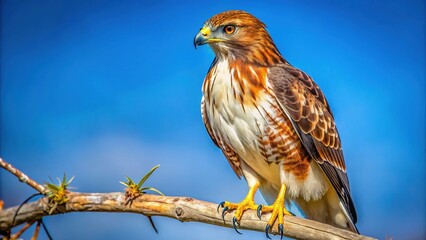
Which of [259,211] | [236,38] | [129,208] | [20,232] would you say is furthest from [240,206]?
[20,232]

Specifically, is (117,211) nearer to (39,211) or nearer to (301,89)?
(39,211)

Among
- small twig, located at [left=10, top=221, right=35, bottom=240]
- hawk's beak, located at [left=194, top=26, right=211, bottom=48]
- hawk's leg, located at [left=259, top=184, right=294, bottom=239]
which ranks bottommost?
small twig, located at [left=10, top=221, right=35, bottom=240]

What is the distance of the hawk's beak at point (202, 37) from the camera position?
373 centimetres

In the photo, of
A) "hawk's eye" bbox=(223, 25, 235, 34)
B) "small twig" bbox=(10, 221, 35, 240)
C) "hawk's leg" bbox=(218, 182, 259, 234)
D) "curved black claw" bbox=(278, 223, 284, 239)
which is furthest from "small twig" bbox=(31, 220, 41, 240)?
"hawk's eye" bbox=(223, 25, 235, 34)

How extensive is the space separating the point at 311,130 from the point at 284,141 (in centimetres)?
25

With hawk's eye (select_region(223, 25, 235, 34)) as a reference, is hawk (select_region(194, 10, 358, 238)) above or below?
below

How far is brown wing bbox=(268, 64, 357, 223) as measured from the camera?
3.61 meters

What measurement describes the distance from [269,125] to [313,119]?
42 cm

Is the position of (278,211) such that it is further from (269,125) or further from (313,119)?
(313,119)

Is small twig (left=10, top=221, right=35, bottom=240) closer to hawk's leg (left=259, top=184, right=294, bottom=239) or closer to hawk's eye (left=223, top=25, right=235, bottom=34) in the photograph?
hawk's leg (left=259, top=184, right=294, bottom=239)

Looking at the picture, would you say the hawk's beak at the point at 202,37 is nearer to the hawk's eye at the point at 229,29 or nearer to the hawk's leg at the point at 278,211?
the hawk's eye at the point at 229,29

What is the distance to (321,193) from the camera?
388 cm

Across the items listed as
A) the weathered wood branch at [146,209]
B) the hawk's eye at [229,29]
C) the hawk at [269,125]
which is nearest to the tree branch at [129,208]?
the weathered wood branch at [146,209]

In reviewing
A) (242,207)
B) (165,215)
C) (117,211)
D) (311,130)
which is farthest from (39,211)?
(311,130)
